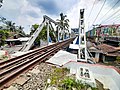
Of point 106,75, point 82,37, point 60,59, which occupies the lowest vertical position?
point 106,75

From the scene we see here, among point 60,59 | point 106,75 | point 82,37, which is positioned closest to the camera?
point 106,75

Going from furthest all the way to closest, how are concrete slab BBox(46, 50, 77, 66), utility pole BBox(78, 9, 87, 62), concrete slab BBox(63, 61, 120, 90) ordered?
1. utility pole BBox(78, 9, 87, 62)
2. concrete slab BBox(46, 50, 77, 66)
3. concrete slab BBox(63, 61, 120, 90)

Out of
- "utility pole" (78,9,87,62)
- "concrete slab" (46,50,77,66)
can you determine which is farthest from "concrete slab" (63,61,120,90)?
"utility pole" (78,9,87,62)

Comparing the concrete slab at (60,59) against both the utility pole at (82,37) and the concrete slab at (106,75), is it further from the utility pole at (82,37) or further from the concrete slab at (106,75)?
the utility pole at (82,37)

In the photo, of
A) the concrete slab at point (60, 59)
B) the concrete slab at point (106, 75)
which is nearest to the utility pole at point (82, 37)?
the concrete slab at point (60, 59)

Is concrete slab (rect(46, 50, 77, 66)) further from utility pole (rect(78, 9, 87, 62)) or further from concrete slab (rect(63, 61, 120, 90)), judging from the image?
utility pole (rect(78, 9, 87, 62))

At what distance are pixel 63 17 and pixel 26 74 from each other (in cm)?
4049

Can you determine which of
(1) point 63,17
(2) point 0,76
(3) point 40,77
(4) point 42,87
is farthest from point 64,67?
(1) point 63,17

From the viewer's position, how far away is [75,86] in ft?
11.7

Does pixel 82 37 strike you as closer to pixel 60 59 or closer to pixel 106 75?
pixel 60 59

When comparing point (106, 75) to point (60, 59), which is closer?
point (106, 75)

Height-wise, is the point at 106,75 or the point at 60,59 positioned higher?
the point at 60,59

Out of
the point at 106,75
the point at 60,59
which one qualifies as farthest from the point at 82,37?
the point at 106,75

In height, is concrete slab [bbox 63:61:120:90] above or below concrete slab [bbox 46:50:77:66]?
below
